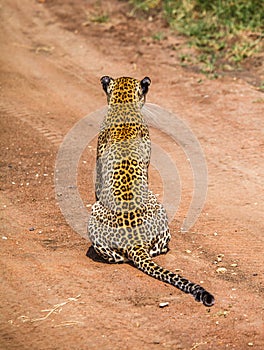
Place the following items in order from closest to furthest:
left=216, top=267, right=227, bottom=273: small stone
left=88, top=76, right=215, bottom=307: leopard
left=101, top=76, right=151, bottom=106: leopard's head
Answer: left=88, top=76, right=215, bottom=307: leopard
left=216, top=267, right=227, bottom=273: small stone
left=101, top=76, right=151, bottom=106: leopard's head

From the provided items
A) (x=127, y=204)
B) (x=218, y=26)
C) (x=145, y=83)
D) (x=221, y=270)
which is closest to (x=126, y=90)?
(x=145, y=83)

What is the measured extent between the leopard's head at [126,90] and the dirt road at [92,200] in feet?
4.88

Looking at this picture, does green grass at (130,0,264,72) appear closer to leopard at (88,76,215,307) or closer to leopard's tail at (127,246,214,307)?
leopard at (88,76,215,307)

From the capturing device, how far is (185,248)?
8117 millimetres

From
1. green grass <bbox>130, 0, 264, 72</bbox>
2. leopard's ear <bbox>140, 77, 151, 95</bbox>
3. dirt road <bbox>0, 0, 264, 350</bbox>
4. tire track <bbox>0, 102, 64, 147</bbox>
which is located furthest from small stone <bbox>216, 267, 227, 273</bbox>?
green grass <bbox>130, 0, 264, 72</bbox>

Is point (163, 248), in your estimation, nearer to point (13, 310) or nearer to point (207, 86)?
point (13, 310)

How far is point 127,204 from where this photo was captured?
764 centimetres

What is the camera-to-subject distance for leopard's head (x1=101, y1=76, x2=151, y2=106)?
855 centimetres

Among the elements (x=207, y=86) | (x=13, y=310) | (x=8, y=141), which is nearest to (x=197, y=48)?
(x=207, y=86)

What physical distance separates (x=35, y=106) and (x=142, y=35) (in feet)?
11.2

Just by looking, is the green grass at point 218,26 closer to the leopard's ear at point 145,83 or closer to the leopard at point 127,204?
the leopard's ear at point 145,83

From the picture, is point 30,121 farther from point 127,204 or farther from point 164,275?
point 164,275

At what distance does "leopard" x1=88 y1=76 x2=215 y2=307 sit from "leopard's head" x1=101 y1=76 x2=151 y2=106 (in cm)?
1

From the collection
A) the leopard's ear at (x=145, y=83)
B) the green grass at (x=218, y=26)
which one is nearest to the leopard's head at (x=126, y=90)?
the leopard's ear at (x=145, y=83)
